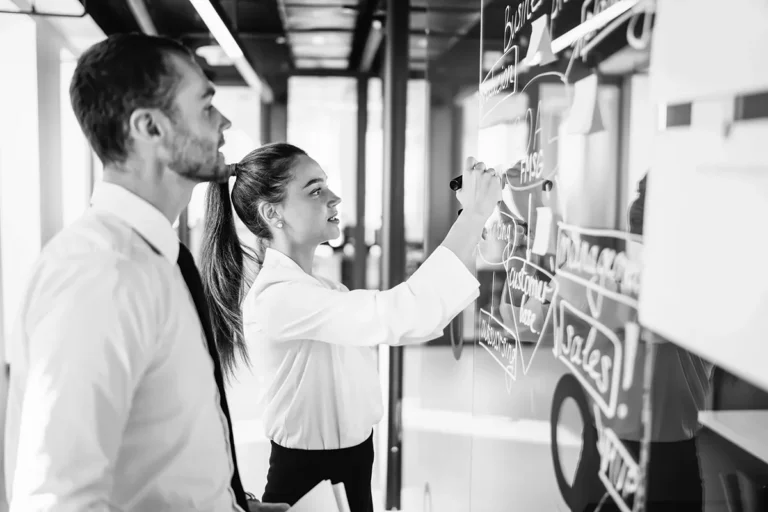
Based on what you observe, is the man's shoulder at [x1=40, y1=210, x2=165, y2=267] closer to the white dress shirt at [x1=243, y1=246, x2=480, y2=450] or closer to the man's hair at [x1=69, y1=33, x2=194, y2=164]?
the man's hair at [x1=69, y1=33, x2=194, y2=164]

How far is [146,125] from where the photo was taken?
Answer: 0.97m

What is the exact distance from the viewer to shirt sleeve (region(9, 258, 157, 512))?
0.78 m

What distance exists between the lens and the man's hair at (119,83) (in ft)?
3.13

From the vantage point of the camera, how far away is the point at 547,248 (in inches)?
44.1

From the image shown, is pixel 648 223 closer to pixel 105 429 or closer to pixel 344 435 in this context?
pixel 105 429

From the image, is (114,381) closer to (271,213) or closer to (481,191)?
(481,191)

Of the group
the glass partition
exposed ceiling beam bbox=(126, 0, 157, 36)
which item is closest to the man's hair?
the glass partition

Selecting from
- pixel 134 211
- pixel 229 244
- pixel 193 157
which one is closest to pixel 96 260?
pixel 134 211

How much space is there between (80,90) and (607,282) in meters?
0.85

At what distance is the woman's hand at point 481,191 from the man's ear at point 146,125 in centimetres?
69

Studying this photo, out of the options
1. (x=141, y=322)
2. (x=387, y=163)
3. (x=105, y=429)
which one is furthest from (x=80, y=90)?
(x=387, y=163)

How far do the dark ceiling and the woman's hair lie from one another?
2.56 ft

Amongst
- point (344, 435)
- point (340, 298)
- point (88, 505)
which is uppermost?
point (340, 298)

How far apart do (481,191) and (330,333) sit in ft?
1.69
